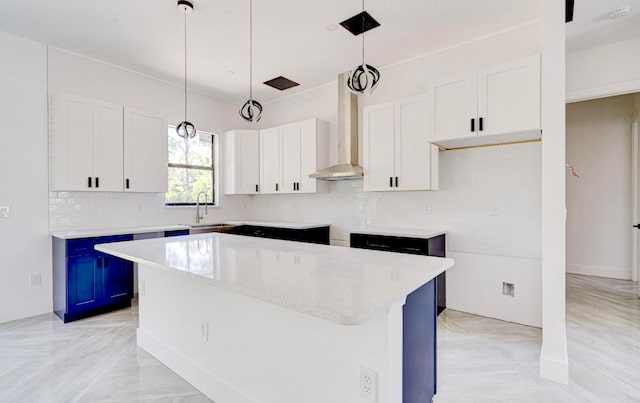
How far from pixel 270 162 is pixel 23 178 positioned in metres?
2.95

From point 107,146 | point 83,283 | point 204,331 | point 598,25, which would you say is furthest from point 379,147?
point 83,283

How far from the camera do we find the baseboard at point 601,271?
16.0 feet

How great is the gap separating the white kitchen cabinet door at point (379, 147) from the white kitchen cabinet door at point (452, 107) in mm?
569

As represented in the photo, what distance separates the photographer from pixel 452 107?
3.21 metres

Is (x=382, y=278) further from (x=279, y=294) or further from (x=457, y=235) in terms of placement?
(x=457, y=235)

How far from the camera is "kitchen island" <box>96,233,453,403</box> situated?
130 cm

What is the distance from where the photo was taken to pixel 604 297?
13.2ft

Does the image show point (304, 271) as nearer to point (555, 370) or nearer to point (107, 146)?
point (555, 370)

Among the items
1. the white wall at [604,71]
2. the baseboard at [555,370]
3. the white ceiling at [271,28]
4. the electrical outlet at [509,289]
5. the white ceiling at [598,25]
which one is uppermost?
the white ceiling at [271,28]

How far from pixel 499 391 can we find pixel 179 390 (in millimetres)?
2136

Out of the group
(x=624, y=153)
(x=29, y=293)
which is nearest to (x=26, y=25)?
(x=29, y=293)

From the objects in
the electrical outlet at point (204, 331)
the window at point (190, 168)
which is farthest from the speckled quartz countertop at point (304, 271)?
the window at point (190, 168)

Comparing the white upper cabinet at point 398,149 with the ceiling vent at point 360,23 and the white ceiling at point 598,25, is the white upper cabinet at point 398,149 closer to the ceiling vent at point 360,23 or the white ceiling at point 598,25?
the ceiling vent at point 360,23

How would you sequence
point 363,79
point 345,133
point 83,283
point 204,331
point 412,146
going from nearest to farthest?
point 204,331
point 363,79
point 83,283
point 412,146
point 345,133
